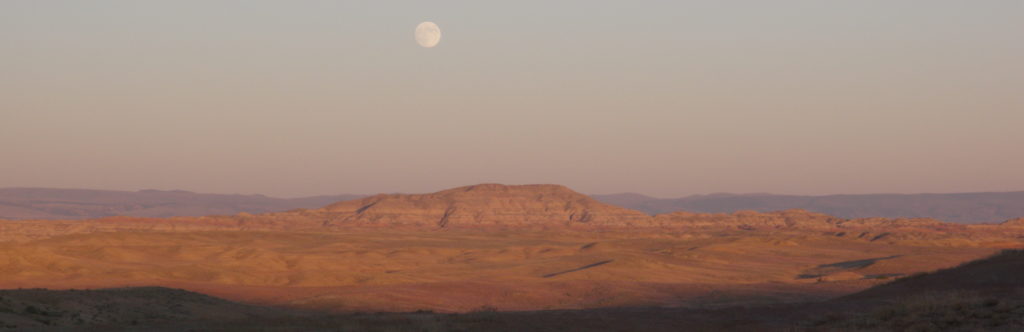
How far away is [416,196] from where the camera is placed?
188 metres

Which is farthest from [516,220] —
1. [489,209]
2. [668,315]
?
[668,315]

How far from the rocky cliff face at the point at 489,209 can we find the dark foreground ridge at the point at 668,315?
428 feet

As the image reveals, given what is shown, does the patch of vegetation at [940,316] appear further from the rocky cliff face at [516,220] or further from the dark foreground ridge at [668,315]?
the rocky cliff face at [516,220]

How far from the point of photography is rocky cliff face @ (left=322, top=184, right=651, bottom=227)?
164 meters

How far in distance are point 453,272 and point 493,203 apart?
373ft

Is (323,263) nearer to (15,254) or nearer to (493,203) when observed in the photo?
(15,254)

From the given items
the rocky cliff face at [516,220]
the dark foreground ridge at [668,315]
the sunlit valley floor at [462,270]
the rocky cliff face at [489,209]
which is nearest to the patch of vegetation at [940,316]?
the dark foreground ridge at [668,315]

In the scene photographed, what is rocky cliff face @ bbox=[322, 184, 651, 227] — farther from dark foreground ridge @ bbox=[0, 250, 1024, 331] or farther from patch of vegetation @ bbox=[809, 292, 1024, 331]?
patch of vegetation @ bbox=[809, 292, 1024, 331]

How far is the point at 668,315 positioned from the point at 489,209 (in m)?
148

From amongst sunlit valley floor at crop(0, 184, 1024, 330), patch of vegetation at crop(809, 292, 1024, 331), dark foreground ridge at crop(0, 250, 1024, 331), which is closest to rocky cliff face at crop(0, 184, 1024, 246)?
sunlit valley floor at crop(0, 184, 1024, 330)

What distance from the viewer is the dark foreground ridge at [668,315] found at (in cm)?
2089

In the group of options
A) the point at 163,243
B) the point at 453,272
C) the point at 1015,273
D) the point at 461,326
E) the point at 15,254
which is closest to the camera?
the point at 461,326

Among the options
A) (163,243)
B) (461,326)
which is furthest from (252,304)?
(163,243)

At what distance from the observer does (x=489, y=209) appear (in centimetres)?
17325
